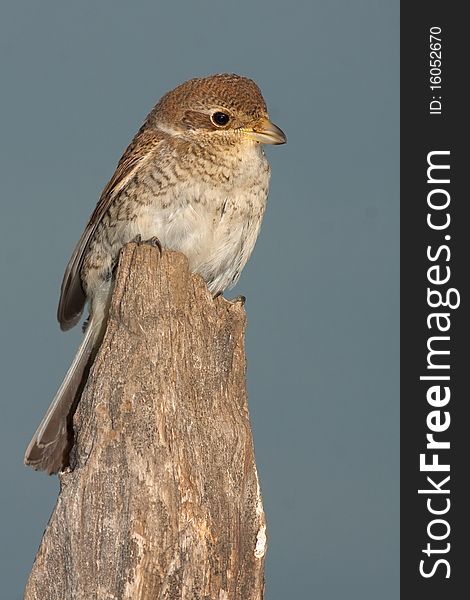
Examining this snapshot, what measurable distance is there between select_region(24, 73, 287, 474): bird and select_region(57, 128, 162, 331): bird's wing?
0.01 meters

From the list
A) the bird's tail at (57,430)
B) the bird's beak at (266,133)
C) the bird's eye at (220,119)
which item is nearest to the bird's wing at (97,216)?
the bird's eye at (220,119)

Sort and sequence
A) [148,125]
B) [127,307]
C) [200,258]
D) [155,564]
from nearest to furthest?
[155,564]
[127,307]
[200,258]
[148,125]

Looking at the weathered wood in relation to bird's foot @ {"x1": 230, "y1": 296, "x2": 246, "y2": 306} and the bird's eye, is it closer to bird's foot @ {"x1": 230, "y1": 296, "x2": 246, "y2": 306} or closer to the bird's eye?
bird's foot @ {"x1": 230, "y1": 296, "x2": 246, "y2": 306}

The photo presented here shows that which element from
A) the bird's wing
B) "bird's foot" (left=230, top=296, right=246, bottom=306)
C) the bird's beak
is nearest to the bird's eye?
the bird's beak

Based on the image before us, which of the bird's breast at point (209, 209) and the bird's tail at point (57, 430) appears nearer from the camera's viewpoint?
the bird's tail at point (57, 430)

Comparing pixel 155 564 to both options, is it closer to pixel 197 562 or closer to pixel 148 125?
pixel 197 562

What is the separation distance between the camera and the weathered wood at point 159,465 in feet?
20.5

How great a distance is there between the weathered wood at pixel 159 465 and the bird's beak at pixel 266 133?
1339 millimetres

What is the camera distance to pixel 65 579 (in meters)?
6.36

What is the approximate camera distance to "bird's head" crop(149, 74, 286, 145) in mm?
7941

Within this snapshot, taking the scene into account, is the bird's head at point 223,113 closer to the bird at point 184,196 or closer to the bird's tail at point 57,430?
the bird at point 184,196

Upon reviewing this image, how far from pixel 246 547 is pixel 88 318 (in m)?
2.32

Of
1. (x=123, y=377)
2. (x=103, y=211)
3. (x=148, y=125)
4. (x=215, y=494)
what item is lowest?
(x=215, y=494)

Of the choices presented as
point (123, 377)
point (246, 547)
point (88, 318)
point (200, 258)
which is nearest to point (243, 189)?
point (200, 258)
